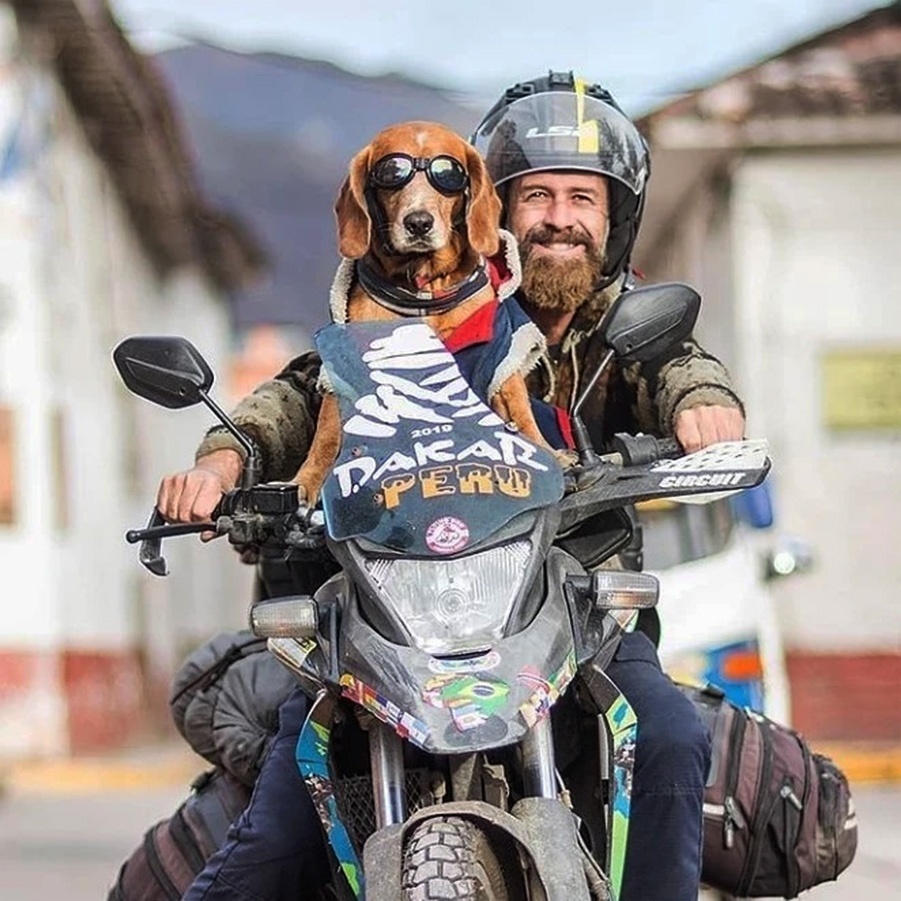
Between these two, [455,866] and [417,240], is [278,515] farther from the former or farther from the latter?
[455,866]

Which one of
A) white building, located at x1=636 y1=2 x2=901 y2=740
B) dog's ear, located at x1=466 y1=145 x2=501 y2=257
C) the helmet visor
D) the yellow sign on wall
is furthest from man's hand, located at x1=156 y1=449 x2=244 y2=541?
the yellow sign on wall

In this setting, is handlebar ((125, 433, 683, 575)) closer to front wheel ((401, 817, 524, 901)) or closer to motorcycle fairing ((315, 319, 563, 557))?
motorcycle fairing ((315, 319, 563, 557))

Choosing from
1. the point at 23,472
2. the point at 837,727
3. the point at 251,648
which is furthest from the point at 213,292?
the point at 251,648

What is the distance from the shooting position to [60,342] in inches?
769

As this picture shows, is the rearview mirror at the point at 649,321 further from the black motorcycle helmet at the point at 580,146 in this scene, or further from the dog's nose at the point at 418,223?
the black motorcycle helmet at the point at 580,146

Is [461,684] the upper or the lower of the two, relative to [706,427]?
lower

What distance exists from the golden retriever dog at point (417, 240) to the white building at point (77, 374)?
45.0 feet

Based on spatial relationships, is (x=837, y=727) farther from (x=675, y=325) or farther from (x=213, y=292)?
(x=213, y=292)

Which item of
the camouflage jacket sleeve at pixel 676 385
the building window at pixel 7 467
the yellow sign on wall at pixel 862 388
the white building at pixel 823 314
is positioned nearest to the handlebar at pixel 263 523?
the camouflage jacket sleeve at pixel 676 385

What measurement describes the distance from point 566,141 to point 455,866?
1.90 meters

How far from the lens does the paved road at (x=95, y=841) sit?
905 centimetres

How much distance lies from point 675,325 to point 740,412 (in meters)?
0.21

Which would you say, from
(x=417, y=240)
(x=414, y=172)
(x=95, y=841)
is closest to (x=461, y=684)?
(x=417, y=240)

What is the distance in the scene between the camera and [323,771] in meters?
3.63
